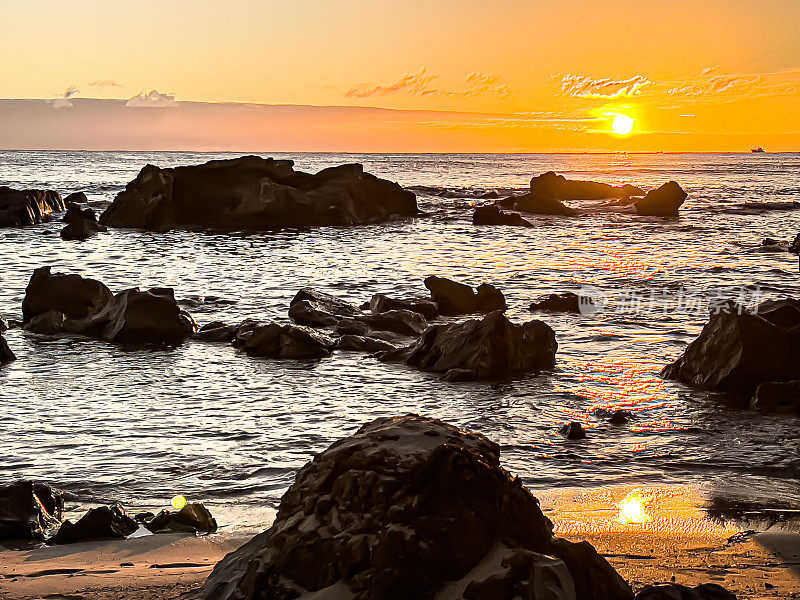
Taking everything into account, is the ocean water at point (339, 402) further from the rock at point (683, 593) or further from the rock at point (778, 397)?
the rock at point (683, 593)

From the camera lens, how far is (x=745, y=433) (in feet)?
29.8

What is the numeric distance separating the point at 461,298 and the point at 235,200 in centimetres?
2849

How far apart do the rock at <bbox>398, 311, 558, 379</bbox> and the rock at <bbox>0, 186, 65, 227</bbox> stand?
113ft

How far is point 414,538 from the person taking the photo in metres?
4.09

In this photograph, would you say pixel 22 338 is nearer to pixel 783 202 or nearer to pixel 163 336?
pixel 163 336

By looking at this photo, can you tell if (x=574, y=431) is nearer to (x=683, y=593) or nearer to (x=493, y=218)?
(x=683, y=593)

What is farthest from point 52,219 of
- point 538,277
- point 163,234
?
point 538,277

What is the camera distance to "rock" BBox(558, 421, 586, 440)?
8.85 metres

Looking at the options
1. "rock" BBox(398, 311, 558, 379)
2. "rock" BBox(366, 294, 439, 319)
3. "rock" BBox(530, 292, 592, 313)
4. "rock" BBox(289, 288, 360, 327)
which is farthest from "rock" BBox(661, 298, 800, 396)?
"rock" BBox(289, 288, 360, 327)

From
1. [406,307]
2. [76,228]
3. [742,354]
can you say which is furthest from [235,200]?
[742,354]

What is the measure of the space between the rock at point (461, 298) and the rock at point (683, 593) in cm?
1268

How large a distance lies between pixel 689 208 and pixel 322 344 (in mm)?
46054

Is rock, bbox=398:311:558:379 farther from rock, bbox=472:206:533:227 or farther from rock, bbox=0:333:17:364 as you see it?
rock, bbox=472:206:533:227

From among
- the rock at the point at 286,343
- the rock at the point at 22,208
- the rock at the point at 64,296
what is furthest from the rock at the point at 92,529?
the rock at the point at 22,208
